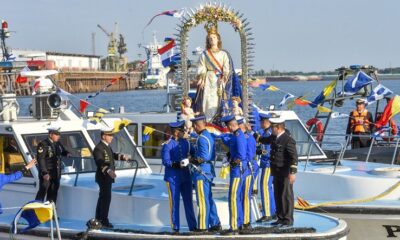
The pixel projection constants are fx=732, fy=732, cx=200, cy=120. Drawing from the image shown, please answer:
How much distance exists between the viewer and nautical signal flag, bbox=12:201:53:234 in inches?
336

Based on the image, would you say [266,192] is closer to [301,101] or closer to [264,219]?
[264,219]

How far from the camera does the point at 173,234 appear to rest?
28.4 feet

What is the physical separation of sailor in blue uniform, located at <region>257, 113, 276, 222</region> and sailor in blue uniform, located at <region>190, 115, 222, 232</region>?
801 mm

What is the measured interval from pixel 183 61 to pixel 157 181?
201 centimetres

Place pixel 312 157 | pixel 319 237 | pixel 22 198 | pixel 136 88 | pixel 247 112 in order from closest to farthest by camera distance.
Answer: pixel 319 237, pixel 22 198, pixel 247 112, pixel 312 157, pixel 136 88

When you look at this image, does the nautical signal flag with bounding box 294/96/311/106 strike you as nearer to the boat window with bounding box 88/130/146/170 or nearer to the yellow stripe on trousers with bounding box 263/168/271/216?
the boat window with bounding box 88/130/146/170

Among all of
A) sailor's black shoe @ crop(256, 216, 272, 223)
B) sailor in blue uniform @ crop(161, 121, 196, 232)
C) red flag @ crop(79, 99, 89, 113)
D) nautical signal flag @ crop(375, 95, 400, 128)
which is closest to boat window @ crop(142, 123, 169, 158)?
red flag @ crop(79, 99, 89, 113)

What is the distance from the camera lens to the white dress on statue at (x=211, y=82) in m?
11.1

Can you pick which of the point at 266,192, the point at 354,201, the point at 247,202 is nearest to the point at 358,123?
the point at 354,201

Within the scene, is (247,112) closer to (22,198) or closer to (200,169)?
(200,169)

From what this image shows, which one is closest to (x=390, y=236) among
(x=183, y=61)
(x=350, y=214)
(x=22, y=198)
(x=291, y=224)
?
(x=350, y=214)

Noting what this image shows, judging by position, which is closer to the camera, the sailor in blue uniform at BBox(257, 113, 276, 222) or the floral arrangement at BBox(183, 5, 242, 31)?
the sailor in blue uniform at BBox(257, 113, 276, 222)

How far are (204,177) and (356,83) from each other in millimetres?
6594

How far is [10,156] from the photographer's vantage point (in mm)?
10273
